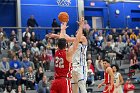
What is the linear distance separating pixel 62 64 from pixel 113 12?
21588 mm

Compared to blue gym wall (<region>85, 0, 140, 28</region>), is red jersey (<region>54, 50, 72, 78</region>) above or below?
below

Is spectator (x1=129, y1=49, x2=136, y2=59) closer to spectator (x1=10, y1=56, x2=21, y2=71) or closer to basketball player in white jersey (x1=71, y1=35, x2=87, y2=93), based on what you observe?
spectator (x1=10, y1=56, x2=21, y2=71)

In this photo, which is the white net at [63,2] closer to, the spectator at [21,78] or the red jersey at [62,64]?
the spectator at [21,78]

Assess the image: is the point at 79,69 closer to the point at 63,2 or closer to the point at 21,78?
the point at 21,78

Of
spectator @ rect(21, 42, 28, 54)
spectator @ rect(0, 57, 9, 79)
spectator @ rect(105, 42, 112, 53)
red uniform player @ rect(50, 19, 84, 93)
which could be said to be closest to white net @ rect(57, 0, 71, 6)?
spectator @ rect(105, 42, 112, 53)

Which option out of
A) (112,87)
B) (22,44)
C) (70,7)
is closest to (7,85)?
(22,44)

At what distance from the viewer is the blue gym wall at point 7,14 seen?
26.4 metres

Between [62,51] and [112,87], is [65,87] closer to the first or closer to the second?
[62,51]

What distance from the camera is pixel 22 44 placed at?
21.1 metres

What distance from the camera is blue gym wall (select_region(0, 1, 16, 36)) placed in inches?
1038

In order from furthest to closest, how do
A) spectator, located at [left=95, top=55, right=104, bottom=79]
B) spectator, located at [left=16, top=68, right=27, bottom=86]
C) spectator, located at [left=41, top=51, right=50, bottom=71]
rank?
spectator, located at [left=95, top=55, right=104, bottom=79] → spectator, located at [left=41, top=51, right=50, bottom=71] → spectator, located at [left=16, top=68, right=27, bottom=86]

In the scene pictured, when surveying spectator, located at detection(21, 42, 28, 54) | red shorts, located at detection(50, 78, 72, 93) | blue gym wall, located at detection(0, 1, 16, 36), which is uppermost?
blue gym wall, located at detection(0, 1, 16, 36)

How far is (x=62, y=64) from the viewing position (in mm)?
9203

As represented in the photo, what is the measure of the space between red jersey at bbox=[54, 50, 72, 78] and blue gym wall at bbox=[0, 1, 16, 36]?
17.5 metres
